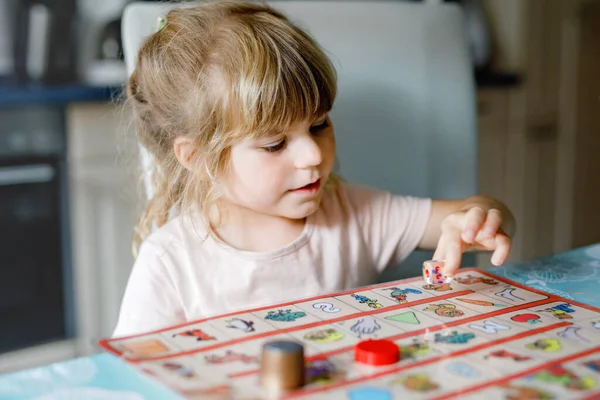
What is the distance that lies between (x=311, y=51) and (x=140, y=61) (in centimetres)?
23

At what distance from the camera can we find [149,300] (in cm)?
95

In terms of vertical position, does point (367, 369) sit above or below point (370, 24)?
below

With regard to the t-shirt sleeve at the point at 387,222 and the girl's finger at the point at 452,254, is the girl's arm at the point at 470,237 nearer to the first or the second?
the girl's finger at the point at 452,254

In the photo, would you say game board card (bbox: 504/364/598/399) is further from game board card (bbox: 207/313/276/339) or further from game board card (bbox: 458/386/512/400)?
game board card (bbox: 207/313/276/339)

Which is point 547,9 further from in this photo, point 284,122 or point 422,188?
point 284,122

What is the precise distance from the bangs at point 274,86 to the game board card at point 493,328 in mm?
342

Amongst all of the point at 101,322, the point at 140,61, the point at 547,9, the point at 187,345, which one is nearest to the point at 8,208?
the point at 101,322

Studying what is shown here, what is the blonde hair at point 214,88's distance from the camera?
94cm

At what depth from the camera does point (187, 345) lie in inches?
26.2

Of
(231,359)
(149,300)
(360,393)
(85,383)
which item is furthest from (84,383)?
(149,300)

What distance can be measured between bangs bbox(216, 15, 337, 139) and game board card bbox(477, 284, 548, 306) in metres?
0.30

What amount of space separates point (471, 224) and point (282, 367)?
0.36m

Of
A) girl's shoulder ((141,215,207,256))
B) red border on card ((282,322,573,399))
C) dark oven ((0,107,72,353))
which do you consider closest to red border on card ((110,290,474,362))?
red border on card ((282,322,573,399))

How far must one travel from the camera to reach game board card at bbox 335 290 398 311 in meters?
0.76
